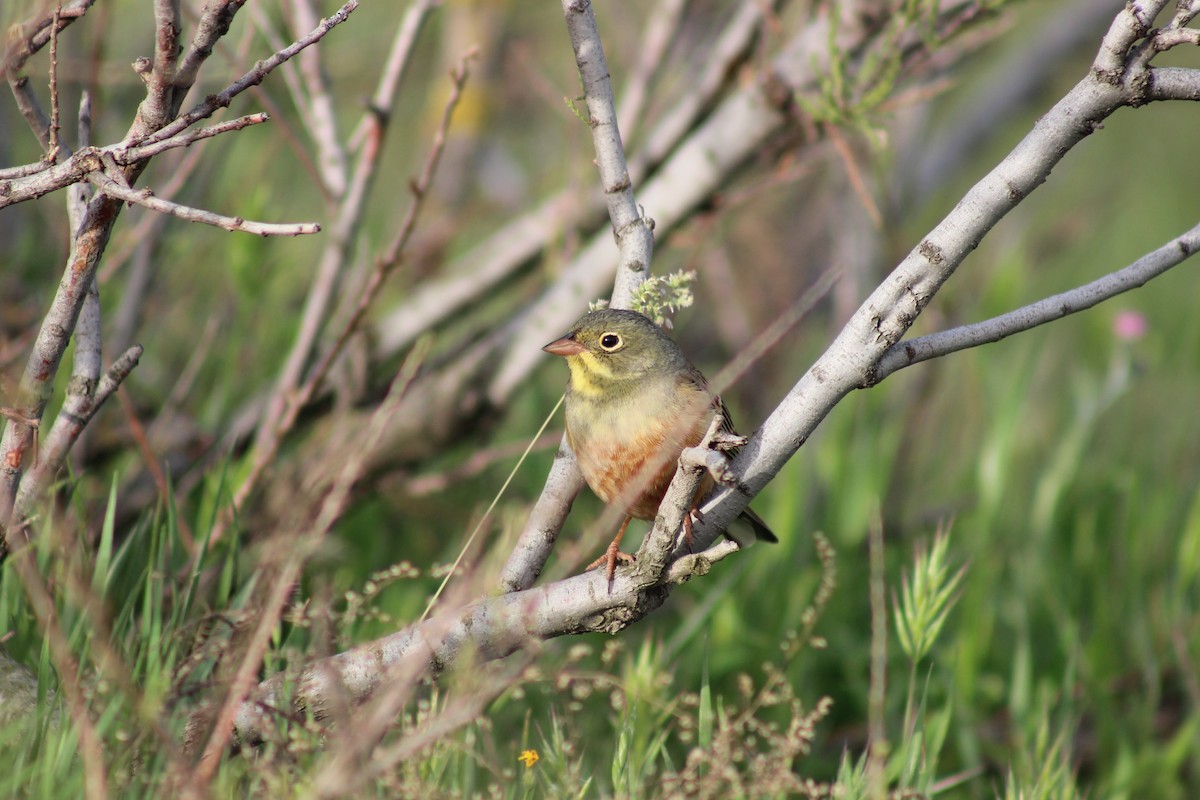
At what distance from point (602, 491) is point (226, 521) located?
1.30 meters

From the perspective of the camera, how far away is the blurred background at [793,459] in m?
3.69

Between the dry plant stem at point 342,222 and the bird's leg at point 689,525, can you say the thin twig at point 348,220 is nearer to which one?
the dry plant stem at point 342,222

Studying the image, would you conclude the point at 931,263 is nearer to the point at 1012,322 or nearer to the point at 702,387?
the point at 1012,322

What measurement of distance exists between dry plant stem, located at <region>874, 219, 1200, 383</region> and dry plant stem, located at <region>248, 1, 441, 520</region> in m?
1.97

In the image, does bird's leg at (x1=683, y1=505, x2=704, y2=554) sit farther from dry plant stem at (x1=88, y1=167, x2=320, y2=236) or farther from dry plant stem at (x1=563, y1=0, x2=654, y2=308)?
dry plant stem at (x1=88, y1=167, x2=320, y2=236)

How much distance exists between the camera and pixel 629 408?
289cm

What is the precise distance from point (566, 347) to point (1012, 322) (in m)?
1.31

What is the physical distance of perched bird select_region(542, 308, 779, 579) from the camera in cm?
279

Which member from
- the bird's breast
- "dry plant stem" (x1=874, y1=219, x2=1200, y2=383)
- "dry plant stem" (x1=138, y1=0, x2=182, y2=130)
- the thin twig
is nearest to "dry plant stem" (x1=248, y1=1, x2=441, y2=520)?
the thin twig

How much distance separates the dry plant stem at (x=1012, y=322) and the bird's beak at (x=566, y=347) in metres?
1.09

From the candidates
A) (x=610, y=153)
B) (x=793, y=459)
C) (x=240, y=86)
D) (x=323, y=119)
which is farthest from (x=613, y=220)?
(x=793, y=459)

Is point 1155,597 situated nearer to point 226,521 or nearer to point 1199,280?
point 226,521

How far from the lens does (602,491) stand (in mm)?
2820

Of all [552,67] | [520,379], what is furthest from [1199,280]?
[520,379]
